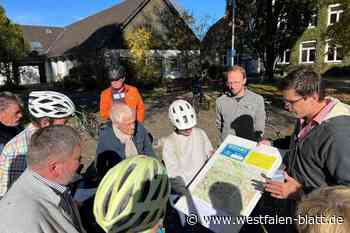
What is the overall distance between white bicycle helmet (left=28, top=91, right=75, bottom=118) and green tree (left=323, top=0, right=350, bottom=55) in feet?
40.8

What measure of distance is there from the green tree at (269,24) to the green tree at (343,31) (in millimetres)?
12887

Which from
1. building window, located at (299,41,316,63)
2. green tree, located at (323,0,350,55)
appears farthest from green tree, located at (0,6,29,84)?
building window, located at (299,41,316,63)

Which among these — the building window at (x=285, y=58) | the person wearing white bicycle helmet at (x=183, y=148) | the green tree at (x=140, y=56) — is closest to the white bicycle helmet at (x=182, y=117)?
the person wearing white bicycle helmet at (x=183, y=148)

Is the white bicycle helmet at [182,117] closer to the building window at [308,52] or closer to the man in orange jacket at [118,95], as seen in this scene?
the man in orange jacket at [118,95]

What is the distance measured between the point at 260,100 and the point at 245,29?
24.8 meters

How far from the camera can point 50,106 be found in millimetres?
2982

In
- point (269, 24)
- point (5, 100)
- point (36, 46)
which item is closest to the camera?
point (5, 100)

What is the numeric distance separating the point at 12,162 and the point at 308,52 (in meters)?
39.3

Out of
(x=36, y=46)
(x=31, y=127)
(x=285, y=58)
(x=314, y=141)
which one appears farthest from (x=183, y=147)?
(x=36, y=46)

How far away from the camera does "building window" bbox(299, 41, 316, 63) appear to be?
35644 millimetres

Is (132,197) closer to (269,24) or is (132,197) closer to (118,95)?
(118,95)

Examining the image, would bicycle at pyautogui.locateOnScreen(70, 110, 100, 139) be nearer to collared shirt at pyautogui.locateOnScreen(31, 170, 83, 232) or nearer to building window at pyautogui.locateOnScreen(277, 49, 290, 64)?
collared shirt at pyautogui.locateOnScreen(31, 170, 83, 232)

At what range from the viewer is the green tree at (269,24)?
25516mm

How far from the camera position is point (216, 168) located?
2768 millimetres
